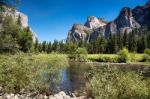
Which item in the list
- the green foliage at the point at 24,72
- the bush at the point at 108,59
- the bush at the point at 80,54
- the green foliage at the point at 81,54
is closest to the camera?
the green foliage at the point at 24,72

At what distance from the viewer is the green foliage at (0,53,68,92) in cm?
1783

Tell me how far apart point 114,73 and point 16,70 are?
7.38 metres

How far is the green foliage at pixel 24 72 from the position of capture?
17.8 metres

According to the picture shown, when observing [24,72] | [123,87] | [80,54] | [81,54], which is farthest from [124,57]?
[123,87]

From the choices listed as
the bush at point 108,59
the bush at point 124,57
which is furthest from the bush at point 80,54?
the bush at point 124,57

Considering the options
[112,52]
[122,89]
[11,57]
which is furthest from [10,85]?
[112,52]

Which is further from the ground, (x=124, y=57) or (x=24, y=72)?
(x=124, y=57)

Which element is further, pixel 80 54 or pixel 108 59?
pixel 80 54

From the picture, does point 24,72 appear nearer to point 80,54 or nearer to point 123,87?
point 123,87

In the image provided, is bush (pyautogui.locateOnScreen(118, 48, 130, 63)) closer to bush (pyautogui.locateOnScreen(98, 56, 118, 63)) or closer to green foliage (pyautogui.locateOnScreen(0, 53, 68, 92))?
bush (pyautogui.locateOnScreen(98, 56, 118, 63))

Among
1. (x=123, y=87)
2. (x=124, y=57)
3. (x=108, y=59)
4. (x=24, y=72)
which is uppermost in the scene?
(x=124, y=57)

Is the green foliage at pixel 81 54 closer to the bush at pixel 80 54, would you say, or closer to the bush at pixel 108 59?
the bush at pixel 80 54

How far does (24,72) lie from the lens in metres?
18.3

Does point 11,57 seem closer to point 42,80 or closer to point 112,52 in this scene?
point 42,80
